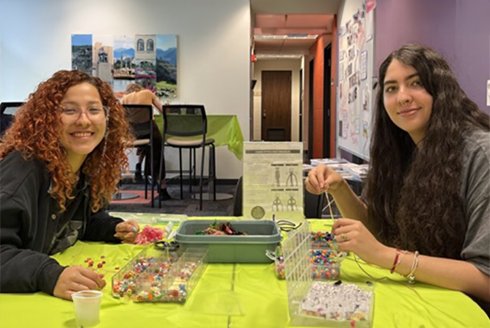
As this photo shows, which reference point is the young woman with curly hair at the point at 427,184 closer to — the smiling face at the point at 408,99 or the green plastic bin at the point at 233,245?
the smiling face at the point at 408,99

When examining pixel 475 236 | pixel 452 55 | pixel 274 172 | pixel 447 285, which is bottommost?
pixel 447 285

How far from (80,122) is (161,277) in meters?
0.53

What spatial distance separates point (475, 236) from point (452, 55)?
1605 mm

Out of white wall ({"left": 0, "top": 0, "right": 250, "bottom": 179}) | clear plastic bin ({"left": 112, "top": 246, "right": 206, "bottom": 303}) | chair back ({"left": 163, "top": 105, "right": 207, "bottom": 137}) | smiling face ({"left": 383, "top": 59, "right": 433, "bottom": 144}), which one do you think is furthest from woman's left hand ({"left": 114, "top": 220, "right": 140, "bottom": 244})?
white wall ({"left": 0, "top": 0, "right": 250, "bottom": 179})

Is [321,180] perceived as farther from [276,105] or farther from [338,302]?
[276,105]

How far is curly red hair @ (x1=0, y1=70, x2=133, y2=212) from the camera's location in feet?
3.91

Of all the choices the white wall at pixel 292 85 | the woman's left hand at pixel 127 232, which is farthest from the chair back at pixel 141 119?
the white wall at pixel 292 85

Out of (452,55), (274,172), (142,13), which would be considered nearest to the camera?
(274,172)

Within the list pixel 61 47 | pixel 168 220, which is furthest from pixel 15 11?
pixel 168 220

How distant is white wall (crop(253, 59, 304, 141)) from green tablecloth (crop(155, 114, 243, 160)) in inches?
336

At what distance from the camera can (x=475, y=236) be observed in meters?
1.03

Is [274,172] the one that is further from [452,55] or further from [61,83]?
[452,55]

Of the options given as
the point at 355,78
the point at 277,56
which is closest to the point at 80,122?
the point at 355,78

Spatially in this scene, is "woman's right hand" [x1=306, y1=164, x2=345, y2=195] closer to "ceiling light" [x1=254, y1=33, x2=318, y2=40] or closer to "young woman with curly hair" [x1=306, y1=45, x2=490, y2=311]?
"young woman with curly hair" [x1=306, y1=45, x2=490, y2=311]
